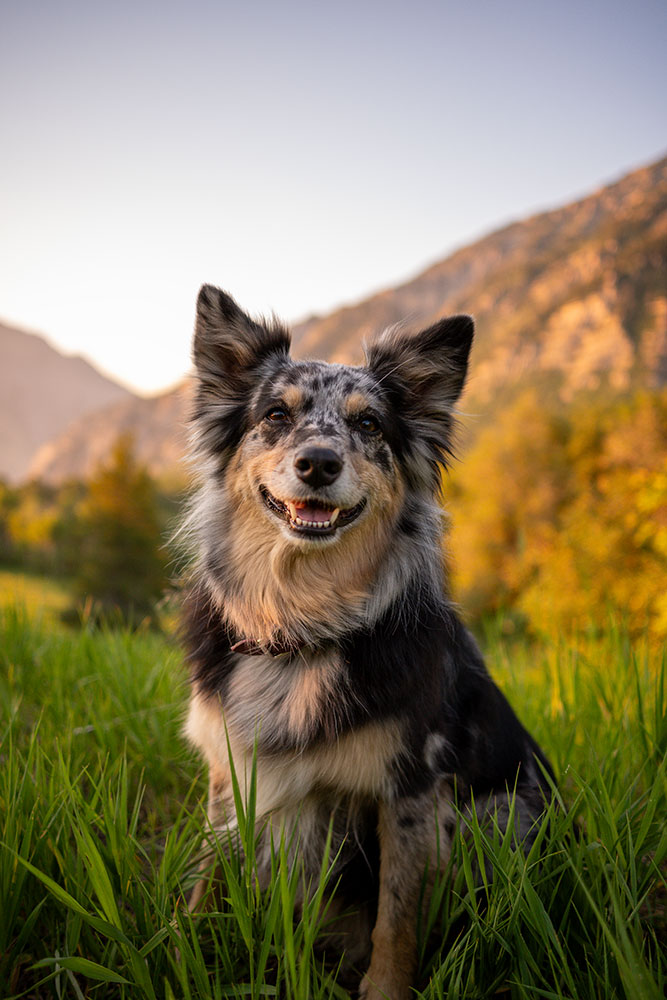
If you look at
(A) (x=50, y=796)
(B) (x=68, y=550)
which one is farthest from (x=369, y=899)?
(B) (x=68, y=550)

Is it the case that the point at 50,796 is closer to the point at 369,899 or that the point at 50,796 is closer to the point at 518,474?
the point at 369,899

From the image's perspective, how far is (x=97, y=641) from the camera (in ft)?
16.6

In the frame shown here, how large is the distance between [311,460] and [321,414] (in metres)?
0.47

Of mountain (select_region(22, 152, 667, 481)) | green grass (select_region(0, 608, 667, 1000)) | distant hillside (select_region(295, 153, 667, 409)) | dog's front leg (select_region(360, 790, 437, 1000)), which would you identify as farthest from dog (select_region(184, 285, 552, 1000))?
distant hillside (select_region(295, 153, 667, 409))

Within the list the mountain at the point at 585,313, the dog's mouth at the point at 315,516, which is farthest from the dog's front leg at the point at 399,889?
the mountain at the point at 585,313

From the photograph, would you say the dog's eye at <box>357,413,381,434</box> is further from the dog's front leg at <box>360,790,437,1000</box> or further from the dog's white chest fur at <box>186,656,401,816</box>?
the dog's front leg at <box>360,790,437,1000</box>

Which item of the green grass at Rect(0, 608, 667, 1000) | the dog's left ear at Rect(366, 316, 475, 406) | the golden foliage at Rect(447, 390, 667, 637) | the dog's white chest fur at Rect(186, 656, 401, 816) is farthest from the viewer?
the golden foliage at Rect(447, 390, 667, 637)

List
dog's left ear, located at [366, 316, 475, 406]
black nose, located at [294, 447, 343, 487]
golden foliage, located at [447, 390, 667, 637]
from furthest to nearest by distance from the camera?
1. golden foliage, located at [447, 390, 667, 637]
2. dog's left ear, located at [366, 316, 475, 406]
3. black nose, located at [294, 447, 343, 487]

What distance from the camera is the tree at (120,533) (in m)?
31.8

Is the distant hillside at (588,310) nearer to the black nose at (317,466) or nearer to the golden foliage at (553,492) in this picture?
the golden foliage at (553,492)

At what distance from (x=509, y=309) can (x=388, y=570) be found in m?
146

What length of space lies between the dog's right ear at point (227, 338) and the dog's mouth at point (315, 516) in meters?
0.88

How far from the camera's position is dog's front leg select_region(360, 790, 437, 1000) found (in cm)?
220

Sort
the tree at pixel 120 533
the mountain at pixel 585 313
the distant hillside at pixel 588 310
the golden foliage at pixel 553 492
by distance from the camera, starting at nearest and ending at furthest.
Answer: the golden foliage at pixel 553 492
the tree at pixel 120 533
the mountain at pixel 585 313
the distant hillside at pixel 588 310
